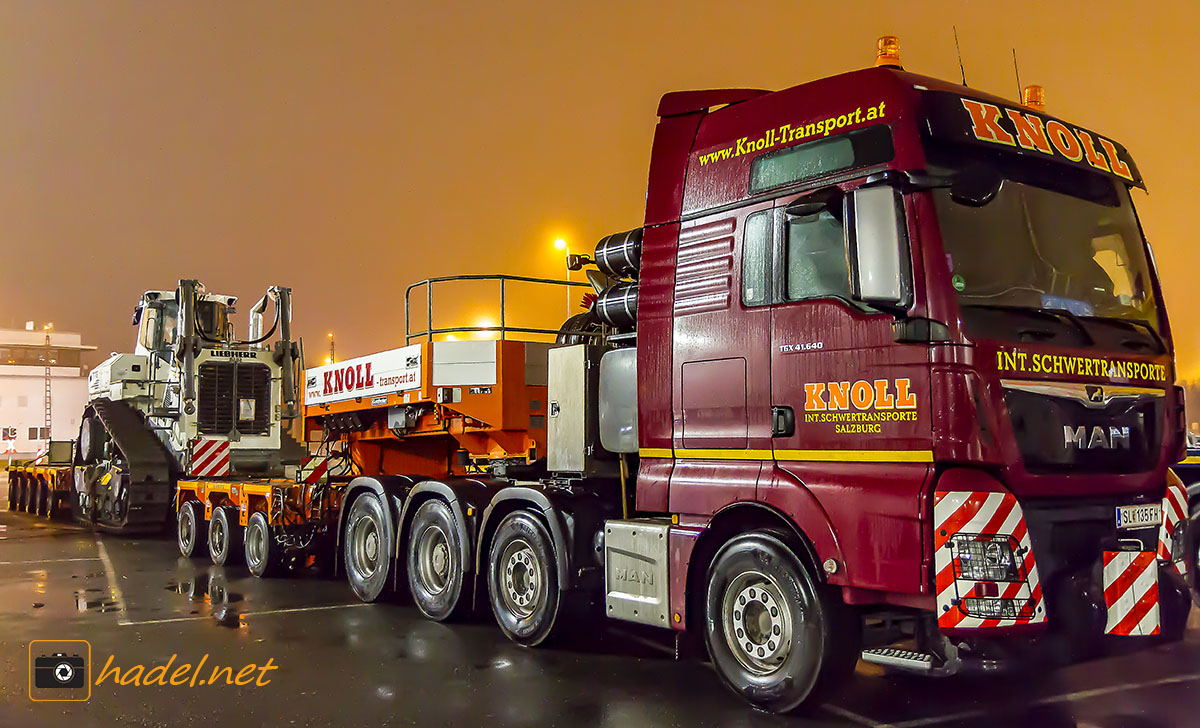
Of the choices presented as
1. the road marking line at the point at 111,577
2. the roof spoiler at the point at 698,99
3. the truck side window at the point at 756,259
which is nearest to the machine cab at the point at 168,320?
the road marking line at the point at 111,577

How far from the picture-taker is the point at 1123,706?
256 inches

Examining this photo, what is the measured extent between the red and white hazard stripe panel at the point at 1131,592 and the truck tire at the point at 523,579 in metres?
3.86

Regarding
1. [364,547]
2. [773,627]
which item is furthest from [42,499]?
[773,627]

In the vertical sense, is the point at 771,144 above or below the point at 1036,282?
above

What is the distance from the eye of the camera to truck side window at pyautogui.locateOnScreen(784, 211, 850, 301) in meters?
5.98

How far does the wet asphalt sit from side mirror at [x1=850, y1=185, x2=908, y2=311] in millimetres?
2197

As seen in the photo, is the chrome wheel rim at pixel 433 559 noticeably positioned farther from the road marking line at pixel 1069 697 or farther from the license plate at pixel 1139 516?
the license plate at pixel 1139 516

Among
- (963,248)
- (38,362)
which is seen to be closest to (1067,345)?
(963,248)

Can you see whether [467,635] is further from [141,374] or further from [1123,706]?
[141,374]

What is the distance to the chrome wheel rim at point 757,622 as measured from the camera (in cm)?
607

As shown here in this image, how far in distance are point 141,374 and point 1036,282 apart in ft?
58.5

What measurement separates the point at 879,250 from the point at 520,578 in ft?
14.4

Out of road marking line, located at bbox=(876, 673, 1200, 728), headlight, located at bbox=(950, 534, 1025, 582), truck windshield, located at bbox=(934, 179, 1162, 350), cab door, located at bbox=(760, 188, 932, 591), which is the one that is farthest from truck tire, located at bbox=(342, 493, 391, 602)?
truck windshield, located at bbox=(934, 179, 1162, 350)

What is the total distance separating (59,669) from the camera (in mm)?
7785
